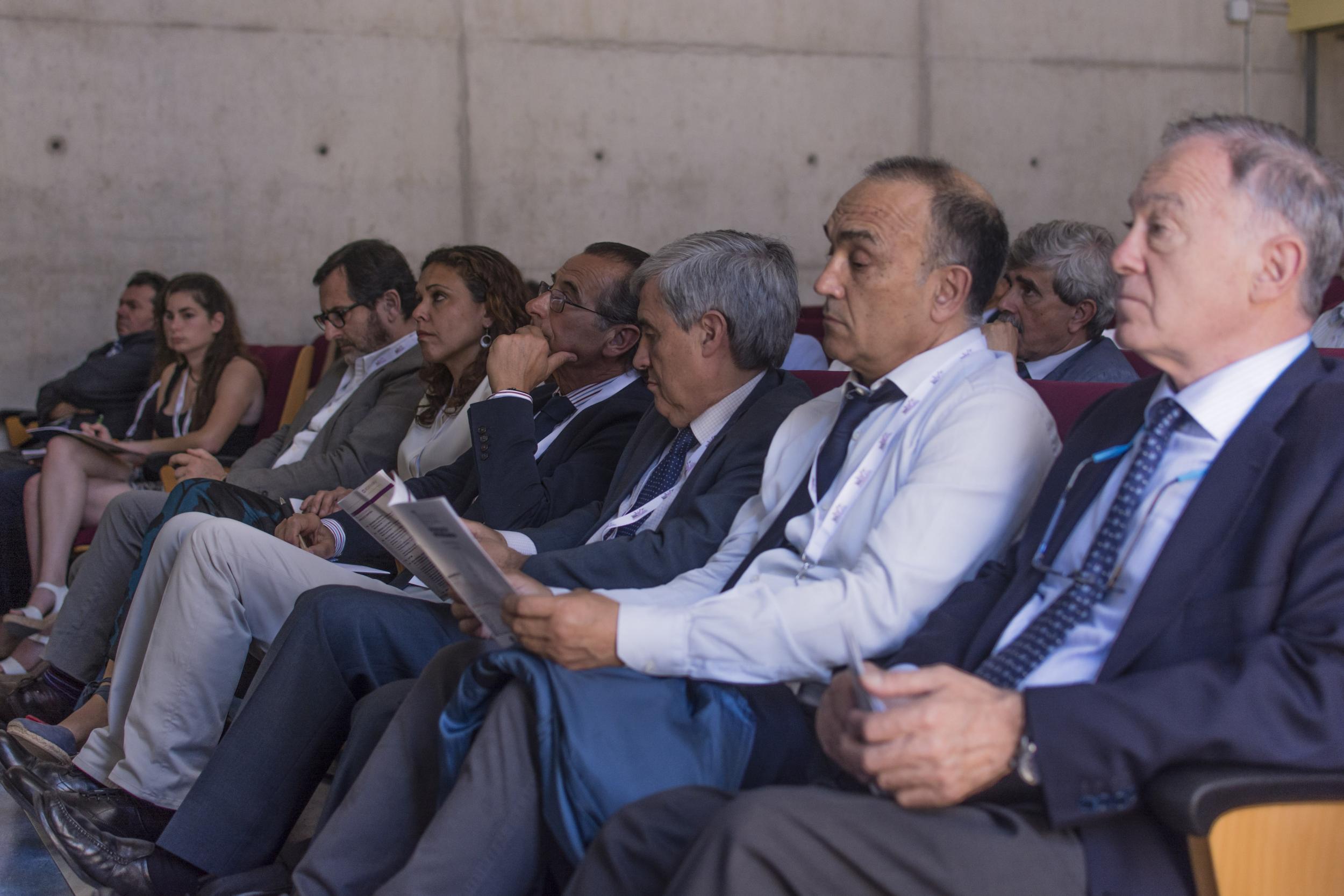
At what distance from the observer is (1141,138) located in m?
6.39

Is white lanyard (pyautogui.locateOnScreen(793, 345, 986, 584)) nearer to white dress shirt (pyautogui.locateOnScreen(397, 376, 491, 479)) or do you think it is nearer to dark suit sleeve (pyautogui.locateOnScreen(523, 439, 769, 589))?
dark suit sleeve (pyautogui.locateOnScreen(523, 439, 769, 589))

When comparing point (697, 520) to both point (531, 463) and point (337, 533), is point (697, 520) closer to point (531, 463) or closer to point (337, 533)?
point (531, 463)

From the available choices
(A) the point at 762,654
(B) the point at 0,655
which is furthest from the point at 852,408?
(B) the point at 0,655

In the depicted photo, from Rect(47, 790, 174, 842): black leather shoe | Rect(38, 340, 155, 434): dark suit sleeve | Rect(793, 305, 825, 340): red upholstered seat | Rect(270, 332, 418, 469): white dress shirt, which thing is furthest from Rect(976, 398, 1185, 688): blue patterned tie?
Rect(38, 340, 155, 434): dark suit sleeve

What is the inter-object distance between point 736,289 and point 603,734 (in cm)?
102

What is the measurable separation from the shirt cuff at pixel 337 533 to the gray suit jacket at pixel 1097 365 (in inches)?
65.6

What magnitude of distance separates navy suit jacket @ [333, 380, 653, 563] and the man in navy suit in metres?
1.20

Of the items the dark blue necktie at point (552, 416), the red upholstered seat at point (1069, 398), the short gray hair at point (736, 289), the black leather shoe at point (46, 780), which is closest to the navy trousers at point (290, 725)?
the black leather shoe at point (46, 780)

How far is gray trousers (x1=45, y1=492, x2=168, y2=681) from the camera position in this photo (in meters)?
2.91

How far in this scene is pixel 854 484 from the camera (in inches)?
67.2

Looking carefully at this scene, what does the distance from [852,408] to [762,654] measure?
17.2 inches

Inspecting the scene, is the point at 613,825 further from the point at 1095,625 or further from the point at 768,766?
the point at 1095,625

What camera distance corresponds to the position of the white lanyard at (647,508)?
225 centimetres

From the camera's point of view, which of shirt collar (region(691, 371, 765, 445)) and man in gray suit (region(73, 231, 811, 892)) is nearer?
man in gray suit (region(73, 231, 811, 892))
